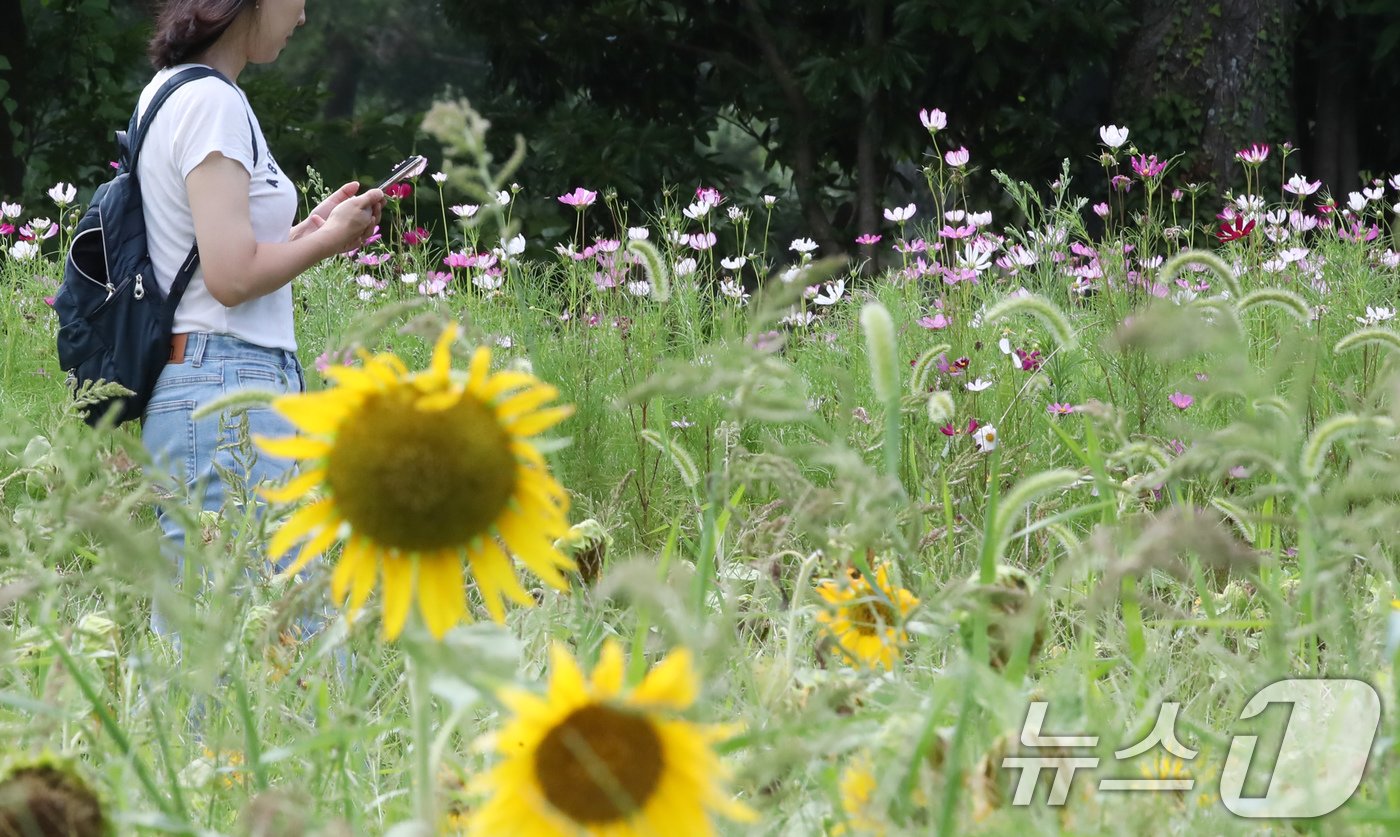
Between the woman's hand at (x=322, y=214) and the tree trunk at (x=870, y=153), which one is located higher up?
the woman's hand at (x=322, y=214)

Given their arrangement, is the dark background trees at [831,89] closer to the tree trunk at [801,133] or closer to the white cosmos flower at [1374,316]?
the tree trunk at [801,133]

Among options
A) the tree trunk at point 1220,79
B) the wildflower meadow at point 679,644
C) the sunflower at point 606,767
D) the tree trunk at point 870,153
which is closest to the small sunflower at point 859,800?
the wildflower meadow at point 679,644

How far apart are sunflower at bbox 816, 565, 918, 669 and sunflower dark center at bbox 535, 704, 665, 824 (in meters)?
0.53

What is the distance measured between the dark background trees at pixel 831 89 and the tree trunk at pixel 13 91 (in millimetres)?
16

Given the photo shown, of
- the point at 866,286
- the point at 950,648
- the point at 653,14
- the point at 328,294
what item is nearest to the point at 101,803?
the point at 950,648

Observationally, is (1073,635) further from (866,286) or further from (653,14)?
(653,14)

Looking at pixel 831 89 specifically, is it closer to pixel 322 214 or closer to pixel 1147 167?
pixel 1147 167

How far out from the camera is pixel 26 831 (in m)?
0.89

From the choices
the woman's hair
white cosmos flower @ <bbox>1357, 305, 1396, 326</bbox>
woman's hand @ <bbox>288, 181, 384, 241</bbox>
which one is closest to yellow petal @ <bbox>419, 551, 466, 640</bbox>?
woman's hand @ <bbox>288, 181, 384, 241</bbox>

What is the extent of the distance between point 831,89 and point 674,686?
8.49m

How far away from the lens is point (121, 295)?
2.83m

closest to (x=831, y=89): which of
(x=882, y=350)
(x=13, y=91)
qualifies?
(x=13, y=91)

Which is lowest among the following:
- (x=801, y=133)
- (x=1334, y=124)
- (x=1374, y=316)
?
(x=1334, y=124)

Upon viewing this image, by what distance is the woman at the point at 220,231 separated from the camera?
271 centimetres
